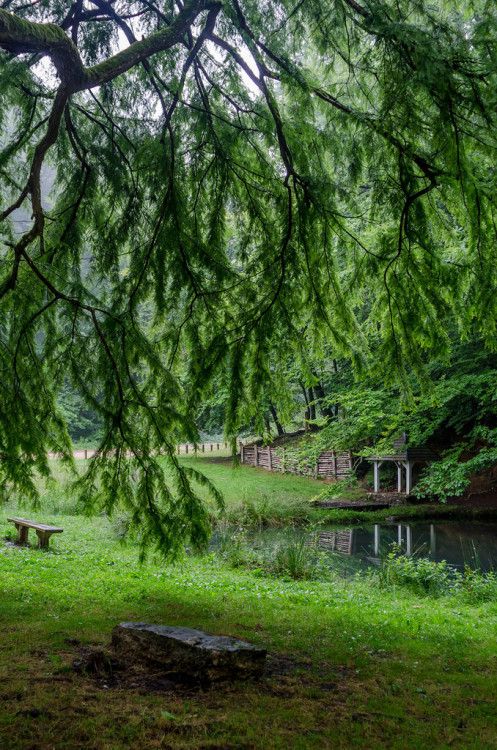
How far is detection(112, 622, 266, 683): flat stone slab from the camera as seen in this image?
3391mm

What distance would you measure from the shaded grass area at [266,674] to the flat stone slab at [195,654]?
119 millimetres

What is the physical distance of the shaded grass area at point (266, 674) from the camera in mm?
2742

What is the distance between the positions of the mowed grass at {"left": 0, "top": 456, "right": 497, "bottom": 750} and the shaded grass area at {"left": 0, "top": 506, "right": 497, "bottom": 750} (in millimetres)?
12

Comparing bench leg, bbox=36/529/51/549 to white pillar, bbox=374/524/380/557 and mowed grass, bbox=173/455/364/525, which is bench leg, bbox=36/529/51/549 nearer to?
mowed grass, bbox=173/455/364/525

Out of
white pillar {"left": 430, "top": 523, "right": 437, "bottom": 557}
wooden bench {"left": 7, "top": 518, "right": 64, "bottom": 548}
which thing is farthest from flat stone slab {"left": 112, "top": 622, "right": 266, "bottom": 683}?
white pillar {"left": 430, "top": 523, "right": 437, "bottom": 557}

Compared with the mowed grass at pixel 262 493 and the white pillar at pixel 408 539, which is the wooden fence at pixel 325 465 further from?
the white pillar at pixel 408 539

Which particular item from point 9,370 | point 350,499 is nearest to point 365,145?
point 9,370

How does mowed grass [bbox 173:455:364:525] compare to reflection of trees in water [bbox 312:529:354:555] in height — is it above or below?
above

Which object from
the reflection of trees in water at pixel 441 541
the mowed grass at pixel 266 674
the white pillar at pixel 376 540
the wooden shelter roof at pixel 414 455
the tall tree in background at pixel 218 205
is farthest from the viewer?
the wooden shelter roof at pixel 414 455

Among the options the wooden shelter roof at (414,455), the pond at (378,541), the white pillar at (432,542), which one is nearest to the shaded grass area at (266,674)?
the pond at (378,541)

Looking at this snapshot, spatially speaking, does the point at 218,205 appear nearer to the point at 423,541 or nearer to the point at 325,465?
the point at 423,541

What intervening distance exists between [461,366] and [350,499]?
246 inches

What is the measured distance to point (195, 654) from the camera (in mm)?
3420

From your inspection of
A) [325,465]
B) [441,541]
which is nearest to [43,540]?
[441,541]
